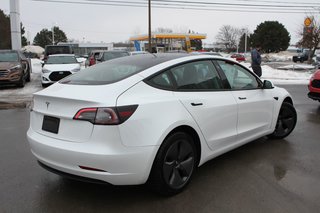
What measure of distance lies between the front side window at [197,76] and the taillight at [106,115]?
875 mm

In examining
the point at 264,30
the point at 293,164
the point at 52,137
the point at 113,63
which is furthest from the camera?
the point at 264,30

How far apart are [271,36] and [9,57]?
2731 inches

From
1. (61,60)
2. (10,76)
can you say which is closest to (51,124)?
(10,76)

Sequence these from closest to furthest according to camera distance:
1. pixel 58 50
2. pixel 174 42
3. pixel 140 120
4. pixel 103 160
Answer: pixel 103 160, pixel 140 120, pixel 58 50, pixel 174 42

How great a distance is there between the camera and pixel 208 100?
12.9 feet

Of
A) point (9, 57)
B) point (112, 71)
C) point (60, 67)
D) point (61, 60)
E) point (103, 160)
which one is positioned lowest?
point (103, 160)

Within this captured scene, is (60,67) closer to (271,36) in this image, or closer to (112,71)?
(112,71)

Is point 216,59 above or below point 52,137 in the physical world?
above

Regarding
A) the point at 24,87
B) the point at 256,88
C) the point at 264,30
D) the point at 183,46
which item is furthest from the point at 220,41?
the point at 256,88

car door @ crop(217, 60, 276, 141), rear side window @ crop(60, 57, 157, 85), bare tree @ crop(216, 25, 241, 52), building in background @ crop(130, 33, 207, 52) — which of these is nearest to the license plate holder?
rear side window @ crop(60, 57, 157, 85)

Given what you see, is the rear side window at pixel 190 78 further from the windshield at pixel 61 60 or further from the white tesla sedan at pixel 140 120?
the windshield at pixel 61 60

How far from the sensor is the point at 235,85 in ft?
15.1

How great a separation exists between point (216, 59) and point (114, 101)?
6.19ft

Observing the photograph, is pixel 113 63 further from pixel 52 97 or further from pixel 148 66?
pixel 52 97
